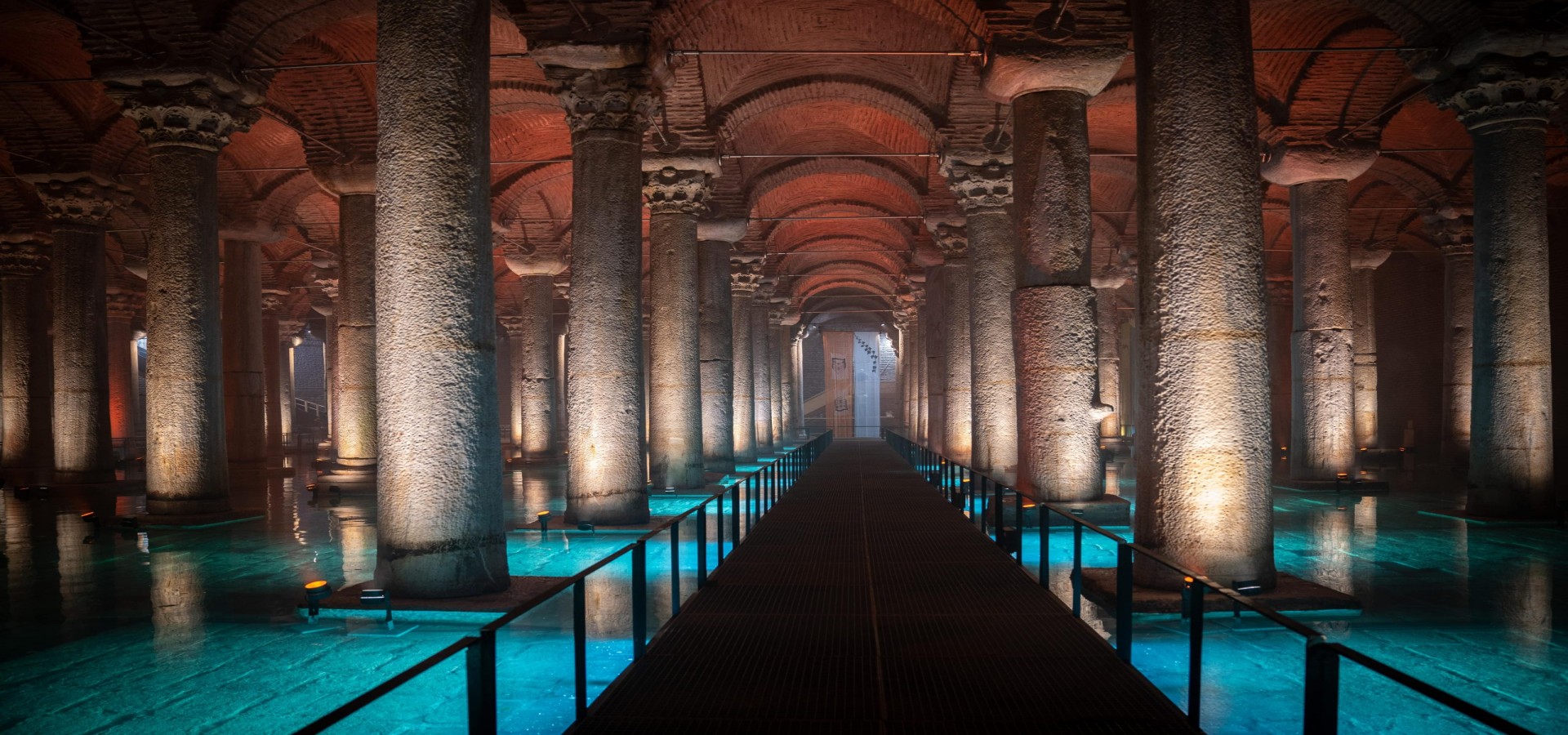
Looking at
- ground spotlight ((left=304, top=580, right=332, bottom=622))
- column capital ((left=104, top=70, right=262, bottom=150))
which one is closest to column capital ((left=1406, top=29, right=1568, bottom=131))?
ground spotlight ((left=304, top=580, right=332, bottom=622))

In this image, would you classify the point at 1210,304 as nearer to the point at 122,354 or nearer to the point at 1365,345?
the point at 1365,345

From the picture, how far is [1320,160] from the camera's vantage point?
13805mm

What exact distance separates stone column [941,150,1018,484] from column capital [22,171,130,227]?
494 inches

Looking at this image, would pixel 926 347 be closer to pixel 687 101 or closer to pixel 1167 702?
pixel 687 101

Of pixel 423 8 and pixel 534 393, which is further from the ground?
pixel 423 8

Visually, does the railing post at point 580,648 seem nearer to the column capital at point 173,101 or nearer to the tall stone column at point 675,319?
the tall stone column at point 675,319

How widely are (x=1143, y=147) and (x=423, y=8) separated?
16.2ft

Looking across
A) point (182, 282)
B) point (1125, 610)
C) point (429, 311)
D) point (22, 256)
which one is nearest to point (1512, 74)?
point (1125, 610)

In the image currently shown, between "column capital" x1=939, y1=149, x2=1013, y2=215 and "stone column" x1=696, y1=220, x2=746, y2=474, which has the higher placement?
"column capital" x1=939, y1=149, x2=1013, y2=215

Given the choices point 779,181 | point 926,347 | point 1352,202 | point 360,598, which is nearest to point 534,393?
point 779,181

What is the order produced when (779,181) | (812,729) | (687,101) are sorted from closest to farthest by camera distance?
1. (812,729)
2. (687,101)
3. (779,181)

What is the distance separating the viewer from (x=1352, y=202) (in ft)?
70.3

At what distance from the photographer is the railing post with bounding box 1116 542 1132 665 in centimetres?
493

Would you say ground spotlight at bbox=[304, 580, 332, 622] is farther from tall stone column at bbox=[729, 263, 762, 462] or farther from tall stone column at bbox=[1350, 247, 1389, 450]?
tall stone column at bbox=[1350, 247, 1389, 450]
